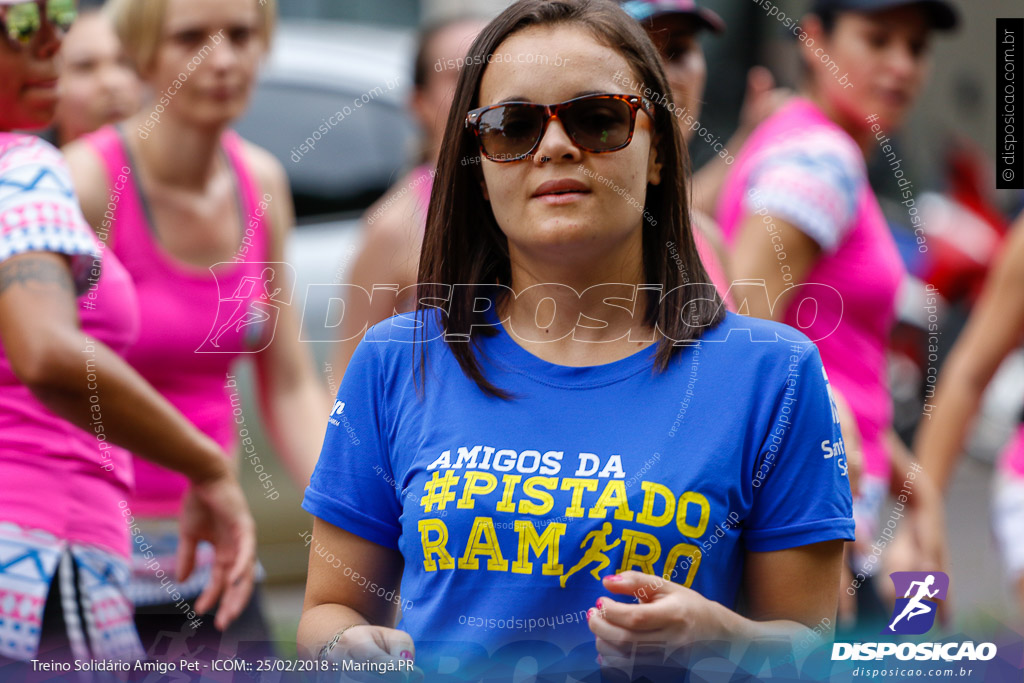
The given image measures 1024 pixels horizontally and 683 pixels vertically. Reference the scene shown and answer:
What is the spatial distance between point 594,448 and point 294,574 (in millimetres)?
3914

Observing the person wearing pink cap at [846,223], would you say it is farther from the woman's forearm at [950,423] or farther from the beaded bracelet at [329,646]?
the beaded bracelet at [329,646]

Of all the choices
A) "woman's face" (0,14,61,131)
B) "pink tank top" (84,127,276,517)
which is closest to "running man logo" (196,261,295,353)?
"pink tank top" (84,127,276,517)

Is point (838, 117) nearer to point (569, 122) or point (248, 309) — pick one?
point (248, 309)

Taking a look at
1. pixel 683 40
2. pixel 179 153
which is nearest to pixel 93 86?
pixel 179 153

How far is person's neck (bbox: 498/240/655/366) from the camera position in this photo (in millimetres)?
1743

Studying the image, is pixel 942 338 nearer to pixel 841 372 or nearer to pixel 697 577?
pixel 841 372

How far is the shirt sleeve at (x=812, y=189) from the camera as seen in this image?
2.80m

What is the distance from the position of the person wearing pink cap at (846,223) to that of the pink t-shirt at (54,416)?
1368mm

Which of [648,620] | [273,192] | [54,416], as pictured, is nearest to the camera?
[648,620]

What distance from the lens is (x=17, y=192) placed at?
203 centimetres

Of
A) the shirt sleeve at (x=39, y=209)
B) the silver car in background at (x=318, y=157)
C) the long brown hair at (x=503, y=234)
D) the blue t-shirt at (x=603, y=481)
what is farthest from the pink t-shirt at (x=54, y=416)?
the silver car in background at (x=318, y=157)

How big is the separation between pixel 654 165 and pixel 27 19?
122cm

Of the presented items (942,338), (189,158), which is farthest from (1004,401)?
(189,158)
